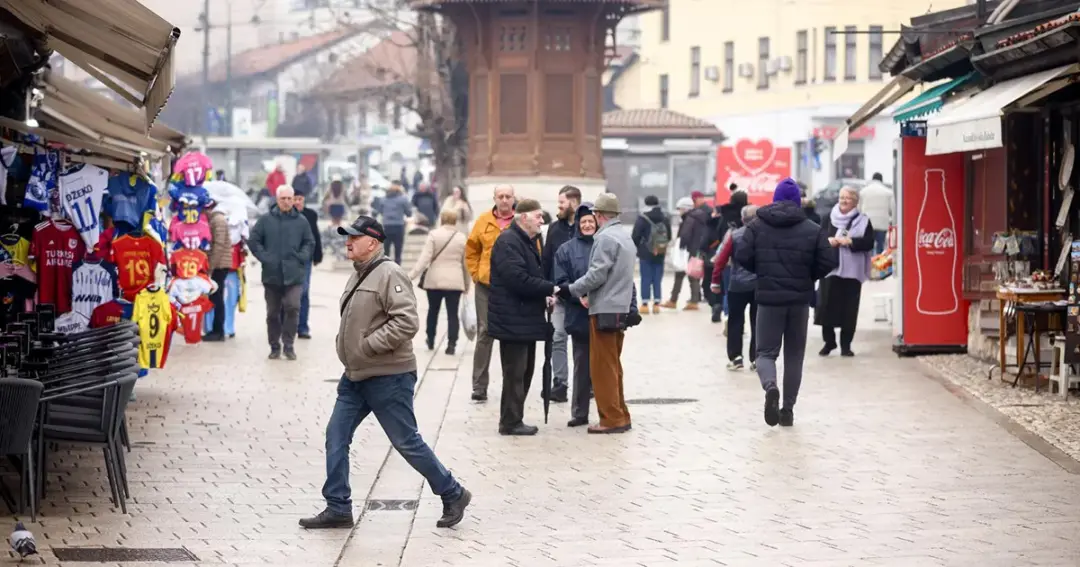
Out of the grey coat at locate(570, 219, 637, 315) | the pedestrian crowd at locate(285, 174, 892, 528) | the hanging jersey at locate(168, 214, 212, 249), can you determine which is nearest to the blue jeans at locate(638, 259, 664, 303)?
the pedestrian crowd at locate(285, 174, 892, 528)

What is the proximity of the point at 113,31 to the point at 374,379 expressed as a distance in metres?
2.42

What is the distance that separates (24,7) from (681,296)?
22170mm

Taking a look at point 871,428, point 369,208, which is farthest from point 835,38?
point 871,428

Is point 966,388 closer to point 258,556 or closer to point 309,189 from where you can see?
point 258,556

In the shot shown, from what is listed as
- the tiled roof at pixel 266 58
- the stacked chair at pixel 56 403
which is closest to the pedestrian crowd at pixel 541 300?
the stacked chair at pixel 56 403

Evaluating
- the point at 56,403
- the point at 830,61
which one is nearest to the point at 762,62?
the point at 830,61

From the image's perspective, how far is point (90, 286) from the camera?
14.2 metres

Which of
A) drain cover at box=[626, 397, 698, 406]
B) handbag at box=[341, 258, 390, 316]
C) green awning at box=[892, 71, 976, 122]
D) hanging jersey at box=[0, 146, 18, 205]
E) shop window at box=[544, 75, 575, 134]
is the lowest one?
drain cover at box=[626, 397, 698, 406]

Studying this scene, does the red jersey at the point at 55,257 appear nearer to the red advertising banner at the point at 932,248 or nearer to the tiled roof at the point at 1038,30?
the tiled roof at the point at 1038,30

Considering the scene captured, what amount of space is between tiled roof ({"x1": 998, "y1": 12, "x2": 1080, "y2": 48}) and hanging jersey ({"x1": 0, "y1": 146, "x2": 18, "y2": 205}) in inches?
311

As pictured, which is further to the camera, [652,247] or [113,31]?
[652,247]

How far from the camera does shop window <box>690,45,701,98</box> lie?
226ft

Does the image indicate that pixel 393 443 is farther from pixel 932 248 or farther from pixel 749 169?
pixel 749 169

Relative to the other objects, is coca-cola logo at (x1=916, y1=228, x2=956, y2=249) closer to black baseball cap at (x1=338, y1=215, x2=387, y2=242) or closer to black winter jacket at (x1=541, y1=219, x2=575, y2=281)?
black winter jacket at (x1=541, y1=219, x2=575, y2=281)
